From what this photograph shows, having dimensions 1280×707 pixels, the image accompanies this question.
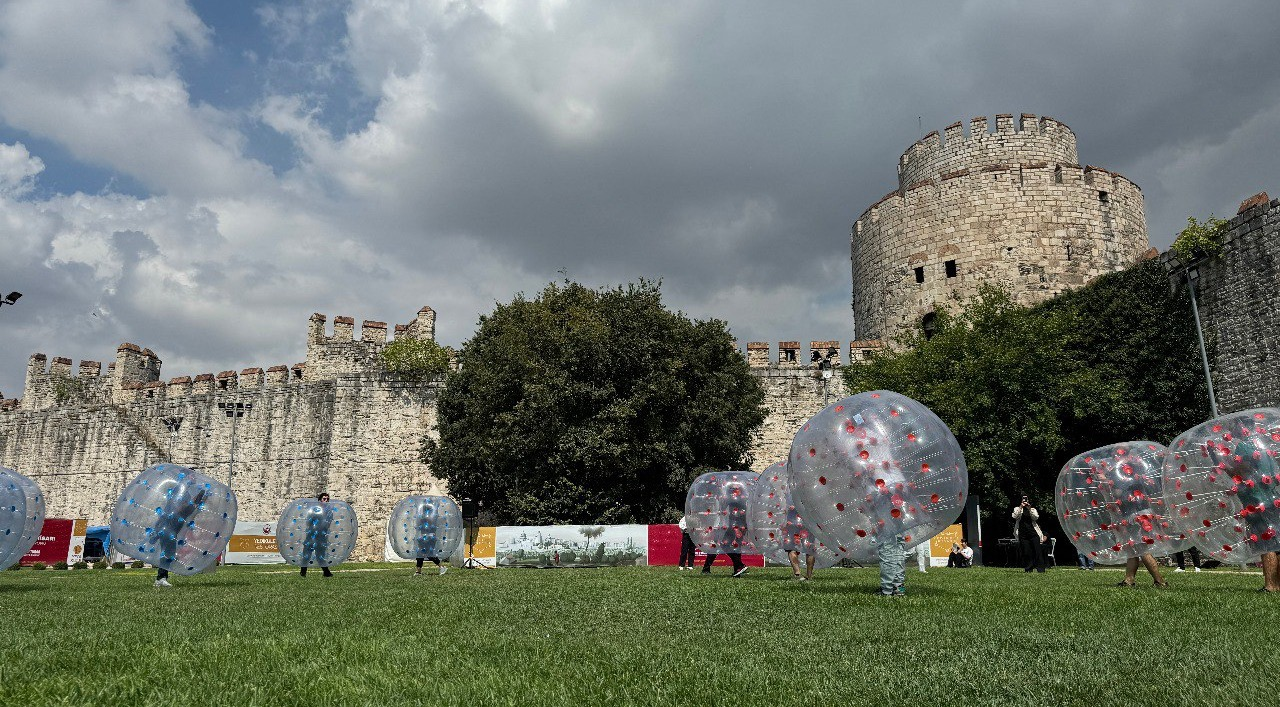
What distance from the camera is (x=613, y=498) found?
26031mm

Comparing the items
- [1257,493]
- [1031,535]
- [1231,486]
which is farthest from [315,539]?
[1257,493]

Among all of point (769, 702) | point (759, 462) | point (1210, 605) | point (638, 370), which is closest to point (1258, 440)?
point (1210, 605)

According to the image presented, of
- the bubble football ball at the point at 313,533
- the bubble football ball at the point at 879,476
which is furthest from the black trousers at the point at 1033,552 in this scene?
the bubble football ball at the point at 313,533

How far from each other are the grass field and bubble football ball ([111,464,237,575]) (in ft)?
10.7

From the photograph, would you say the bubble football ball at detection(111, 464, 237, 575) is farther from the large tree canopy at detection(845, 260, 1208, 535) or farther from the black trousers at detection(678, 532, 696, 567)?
the large tree canopy at detection(845, 260, 1208, 535)

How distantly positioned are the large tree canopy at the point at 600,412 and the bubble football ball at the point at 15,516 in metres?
14.6

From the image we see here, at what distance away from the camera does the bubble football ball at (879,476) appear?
28.5 feet

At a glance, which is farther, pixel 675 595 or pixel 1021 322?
pixel 1021 322

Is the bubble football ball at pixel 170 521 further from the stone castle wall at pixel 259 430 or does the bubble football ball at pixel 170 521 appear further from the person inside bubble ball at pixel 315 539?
the stone castle wall at pixel 259 430

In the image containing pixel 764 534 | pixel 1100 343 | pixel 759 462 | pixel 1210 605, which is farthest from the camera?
pixel 759 462

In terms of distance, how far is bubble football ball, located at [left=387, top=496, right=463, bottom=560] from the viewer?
17.2 m

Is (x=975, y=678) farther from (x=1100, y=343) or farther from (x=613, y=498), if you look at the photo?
(x=1100, y=343)

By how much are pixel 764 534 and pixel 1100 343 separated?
17.9m

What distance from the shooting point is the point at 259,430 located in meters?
34.8
